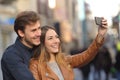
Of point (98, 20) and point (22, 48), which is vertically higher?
point (98, 20)

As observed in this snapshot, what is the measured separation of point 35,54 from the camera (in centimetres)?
456

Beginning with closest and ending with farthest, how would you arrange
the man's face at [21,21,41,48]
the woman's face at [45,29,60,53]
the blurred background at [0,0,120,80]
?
the man's face at [21,21,41,48], the woman's face at [45,29,60,53], the blurred background at [0,0,120,80]

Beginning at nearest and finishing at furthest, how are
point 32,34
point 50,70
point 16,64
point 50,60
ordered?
point 16,64, point 32,34, point 50,70, point 50,60

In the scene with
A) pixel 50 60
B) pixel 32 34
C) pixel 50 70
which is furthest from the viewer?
pixel 50 60

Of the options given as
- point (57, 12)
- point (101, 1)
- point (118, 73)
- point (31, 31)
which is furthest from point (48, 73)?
point (57, 12)

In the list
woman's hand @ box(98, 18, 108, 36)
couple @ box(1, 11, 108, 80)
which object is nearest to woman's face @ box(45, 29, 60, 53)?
couple @ box(1, 11, 108, 80)

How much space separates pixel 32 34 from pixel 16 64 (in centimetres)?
29

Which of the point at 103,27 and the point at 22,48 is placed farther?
the point at 103,27

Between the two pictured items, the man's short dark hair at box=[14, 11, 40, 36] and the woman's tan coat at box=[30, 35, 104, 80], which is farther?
the woman's tan coat at box=[30, 35, 104, 80]

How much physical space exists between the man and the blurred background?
50.3 inches

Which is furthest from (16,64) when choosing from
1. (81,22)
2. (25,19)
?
(81,22)

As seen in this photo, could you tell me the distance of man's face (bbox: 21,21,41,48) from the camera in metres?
4.30

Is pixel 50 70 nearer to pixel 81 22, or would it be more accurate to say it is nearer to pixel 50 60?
pixel 50 60

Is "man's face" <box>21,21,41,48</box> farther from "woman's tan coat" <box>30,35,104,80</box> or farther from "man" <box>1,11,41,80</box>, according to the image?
"woman's tan coat" <box>30,35,104,80</box>
